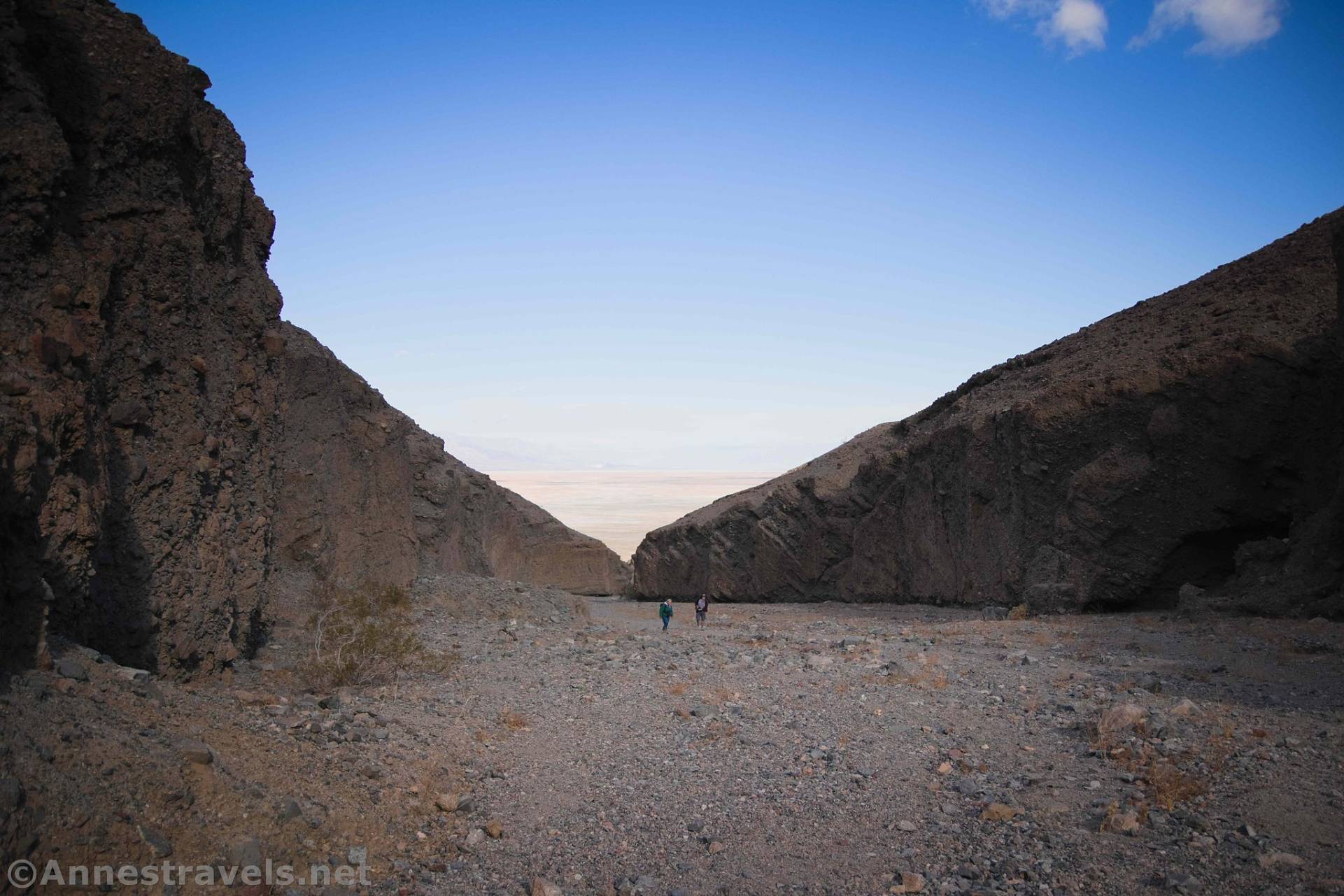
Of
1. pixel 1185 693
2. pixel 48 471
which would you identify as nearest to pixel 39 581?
pixel 48 471

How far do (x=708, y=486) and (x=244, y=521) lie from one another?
165 metres

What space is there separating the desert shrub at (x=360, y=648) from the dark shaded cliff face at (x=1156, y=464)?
14.0 meters

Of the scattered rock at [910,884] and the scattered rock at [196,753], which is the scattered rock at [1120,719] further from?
the scattered rock at [196,753]

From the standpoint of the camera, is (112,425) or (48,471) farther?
(112,425)

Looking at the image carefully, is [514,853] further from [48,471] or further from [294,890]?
[48,471]

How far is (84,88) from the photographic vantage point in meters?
7.02

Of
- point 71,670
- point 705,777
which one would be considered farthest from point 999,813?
Result: point 71,670

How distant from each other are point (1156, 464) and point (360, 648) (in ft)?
53.2

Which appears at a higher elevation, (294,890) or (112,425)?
(112,425)

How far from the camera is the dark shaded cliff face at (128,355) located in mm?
5410

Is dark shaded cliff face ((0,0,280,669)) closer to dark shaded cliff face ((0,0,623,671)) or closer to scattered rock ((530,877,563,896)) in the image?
dark shaded cliff face ((0,0,623,671))

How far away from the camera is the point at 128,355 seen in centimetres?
732

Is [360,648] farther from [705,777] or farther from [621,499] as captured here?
[621,499]

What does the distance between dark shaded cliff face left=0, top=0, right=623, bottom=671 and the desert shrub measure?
749 mm
